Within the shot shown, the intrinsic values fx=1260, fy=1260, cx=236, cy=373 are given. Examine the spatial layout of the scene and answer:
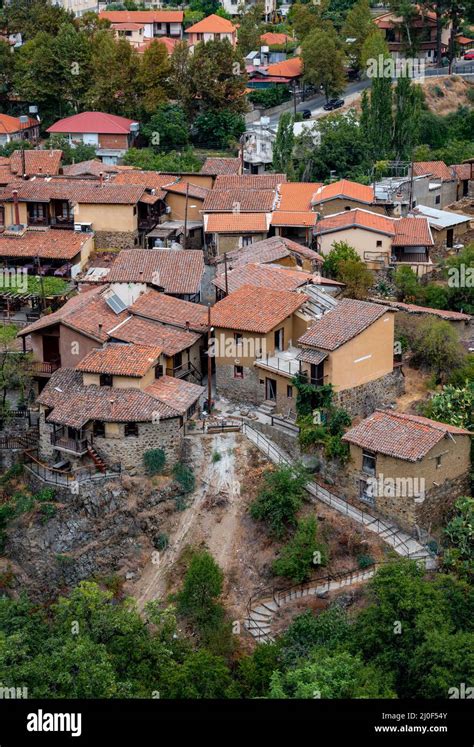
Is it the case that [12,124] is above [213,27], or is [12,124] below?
below

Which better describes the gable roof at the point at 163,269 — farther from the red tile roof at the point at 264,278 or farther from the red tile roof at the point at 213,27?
the red tile roof at the point at 213,27

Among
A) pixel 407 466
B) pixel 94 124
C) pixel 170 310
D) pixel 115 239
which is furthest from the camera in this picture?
pixel 94 124

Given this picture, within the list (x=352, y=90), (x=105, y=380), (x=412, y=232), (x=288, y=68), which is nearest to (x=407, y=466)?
(x=105, y=380)

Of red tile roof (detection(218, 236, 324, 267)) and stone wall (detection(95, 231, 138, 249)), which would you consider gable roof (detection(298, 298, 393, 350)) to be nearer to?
red tile roof (detection(218, 236, 324, 267))

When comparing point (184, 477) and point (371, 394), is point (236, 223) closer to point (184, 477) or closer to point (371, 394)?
point (371, 394)

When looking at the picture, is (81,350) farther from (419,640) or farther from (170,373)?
(419,640)

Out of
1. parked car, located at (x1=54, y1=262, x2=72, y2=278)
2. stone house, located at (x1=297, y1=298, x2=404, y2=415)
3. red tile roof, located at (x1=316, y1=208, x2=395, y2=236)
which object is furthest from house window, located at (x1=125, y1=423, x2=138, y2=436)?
red tile roof, located at (x1=316, y1=208, x2=395, y2=236)

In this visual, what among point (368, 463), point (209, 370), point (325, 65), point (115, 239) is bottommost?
point (368, 463)
